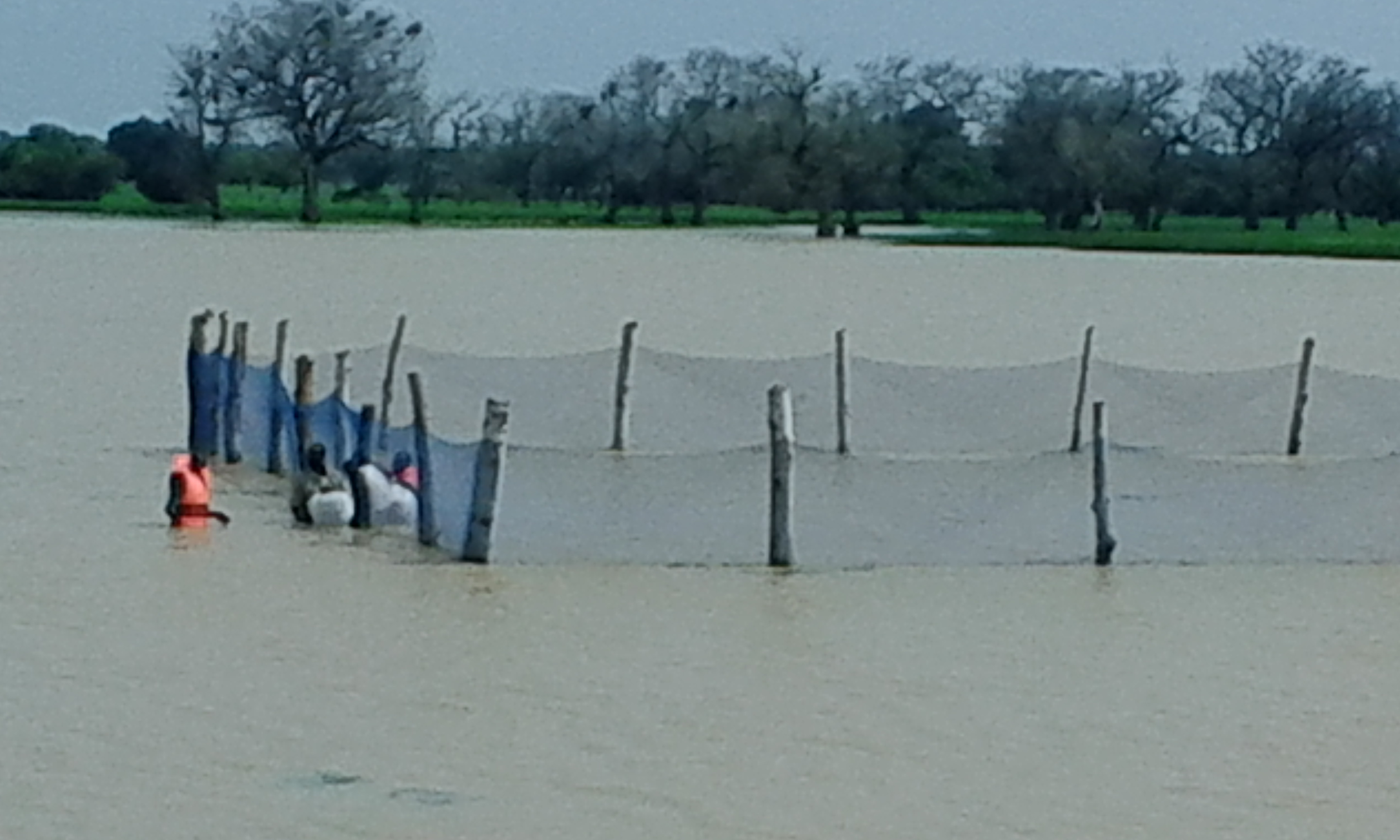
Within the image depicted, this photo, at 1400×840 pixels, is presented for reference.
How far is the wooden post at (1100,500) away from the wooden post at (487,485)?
3615 millimetres

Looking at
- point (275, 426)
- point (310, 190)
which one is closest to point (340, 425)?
point (275, 426)

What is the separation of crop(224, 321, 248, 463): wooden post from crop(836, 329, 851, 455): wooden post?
5.01 m

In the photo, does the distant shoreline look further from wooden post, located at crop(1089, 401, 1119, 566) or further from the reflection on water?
the reflection on water

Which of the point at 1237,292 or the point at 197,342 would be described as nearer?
the point at 197,342

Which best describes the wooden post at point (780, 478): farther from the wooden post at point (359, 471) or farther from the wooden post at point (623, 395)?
the wooden post at point (623, 395)

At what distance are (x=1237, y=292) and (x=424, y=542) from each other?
1810 inches

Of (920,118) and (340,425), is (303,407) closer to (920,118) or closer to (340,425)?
(340,425)

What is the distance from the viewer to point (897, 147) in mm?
113812

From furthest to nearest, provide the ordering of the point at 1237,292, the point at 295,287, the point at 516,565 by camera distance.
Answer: the point at 1237,292, the point at 295,287, the point at 516,565

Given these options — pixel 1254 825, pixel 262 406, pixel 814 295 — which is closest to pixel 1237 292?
pixel 814 295

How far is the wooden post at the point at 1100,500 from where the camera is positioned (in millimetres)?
17031

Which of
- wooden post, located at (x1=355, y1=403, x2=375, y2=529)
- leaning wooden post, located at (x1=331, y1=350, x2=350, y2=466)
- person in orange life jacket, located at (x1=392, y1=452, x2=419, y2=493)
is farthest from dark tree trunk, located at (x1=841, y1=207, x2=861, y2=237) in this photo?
person in orange life jacket, located at (x1=392, y1=452, x2=419, y2=493)

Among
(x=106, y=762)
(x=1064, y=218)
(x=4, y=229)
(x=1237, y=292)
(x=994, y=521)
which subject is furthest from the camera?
(x=1064, y=218)

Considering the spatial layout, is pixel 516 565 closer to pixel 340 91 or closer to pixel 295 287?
pixel 295 287
